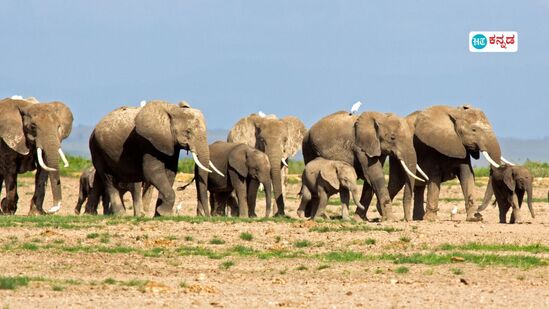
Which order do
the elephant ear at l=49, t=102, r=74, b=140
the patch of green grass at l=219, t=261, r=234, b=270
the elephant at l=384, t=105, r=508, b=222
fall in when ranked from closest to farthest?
the patch of green grass at l=219, t=261, r=234, b=270 < the elephant ear at l=49, t=102, r=74, b=140 < the elephant at l=384, t=105, r=508, b=222

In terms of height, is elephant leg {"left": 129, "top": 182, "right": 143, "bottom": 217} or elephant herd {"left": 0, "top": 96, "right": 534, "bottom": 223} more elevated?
elephant herd {"left": 0, "top": 96, "right": 534, "bottom": 223}

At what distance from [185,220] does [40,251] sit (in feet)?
16.5

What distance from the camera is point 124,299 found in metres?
16.3

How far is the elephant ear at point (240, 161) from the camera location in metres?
29.3

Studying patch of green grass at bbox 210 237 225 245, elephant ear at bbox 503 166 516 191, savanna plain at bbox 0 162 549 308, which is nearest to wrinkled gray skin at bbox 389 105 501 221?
elephant ear at bbox 503 166 516 191

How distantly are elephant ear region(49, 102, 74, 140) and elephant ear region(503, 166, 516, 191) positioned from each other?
8273 mm

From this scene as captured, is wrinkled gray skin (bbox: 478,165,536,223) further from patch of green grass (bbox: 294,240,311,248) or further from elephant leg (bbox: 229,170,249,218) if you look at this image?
patch of green grass (bbox: 294,240,311,248)

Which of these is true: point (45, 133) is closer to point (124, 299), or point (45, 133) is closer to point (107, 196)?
point (107, 196)

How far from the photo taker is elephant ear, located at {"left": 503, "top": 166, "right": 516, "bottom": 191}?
29297mm

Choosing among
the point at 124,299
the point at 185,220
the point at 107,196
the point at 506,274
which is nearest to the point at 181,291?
the point at 124,299

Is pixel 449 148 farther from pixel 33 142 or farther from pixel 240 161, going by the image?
pixel 33 142

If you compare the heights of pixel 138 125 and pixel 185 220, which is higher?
pixel 138 125

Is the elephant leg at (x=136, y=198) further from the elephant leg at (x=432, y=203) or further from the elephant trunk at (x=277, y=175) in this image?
the elephant leg at (x=432, y=203)

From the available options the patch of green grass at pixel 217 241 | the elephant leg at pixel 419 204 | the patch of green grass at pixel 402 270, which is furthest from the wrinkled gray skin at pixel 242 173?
the patch of green grass at pixel 402 270
